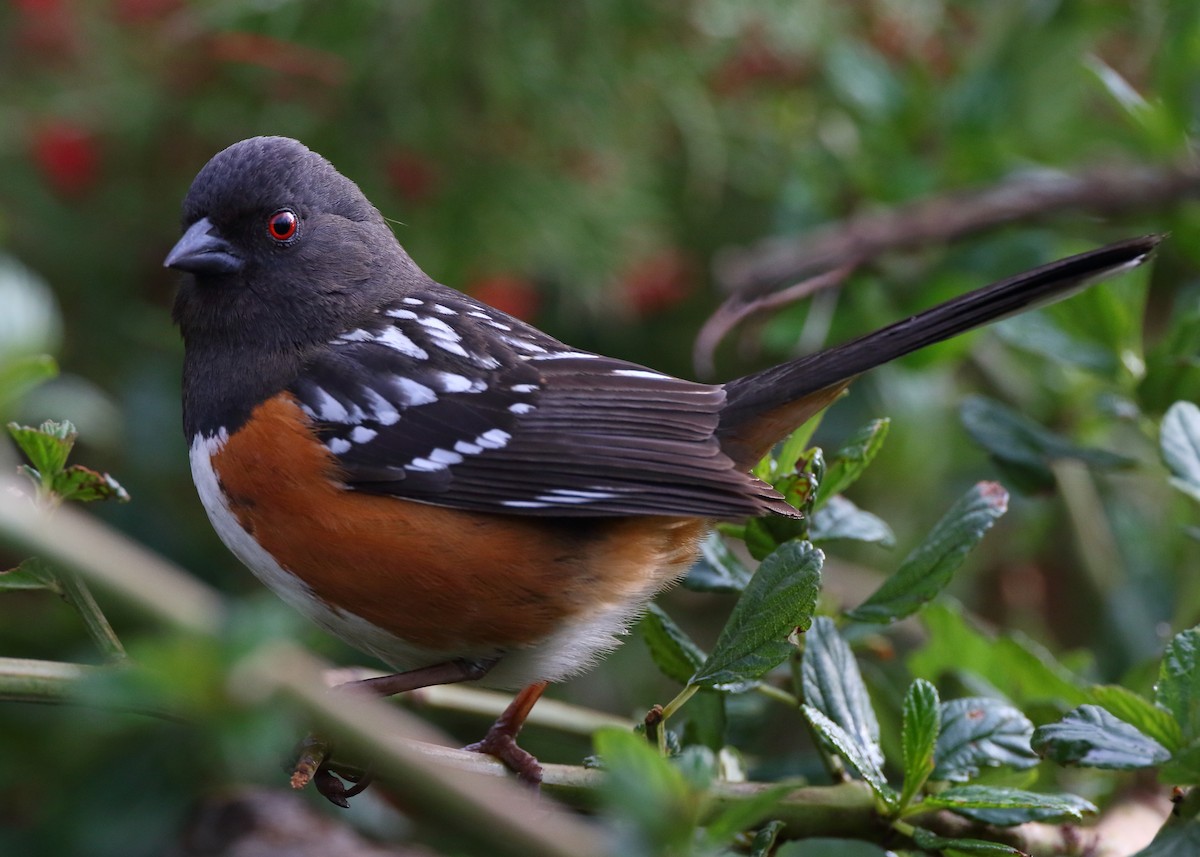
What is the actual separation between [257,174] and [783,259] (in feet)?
2.61

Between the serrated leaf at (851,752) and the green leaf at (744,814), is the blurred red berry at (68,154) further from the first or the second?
the green leaf at (744,814)

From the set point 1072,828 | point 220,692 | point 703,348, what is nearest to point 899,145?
point 703,348

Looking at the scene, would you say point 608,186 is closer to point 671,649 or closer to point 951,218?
point 951,218

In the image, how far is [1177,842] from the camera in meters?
1.11

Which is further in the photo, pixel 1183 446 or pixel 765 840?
pixel 1183 446

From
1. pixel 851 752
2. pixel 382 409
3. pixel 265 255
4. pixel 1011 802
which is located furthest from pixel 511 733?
pixel 265 255

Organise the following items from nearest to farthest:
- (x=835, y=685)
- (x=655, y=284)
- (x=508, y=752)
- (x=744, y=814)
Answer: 1. (x=744, y=814)
2. (x=835, y=685)
3. (x=508, y=752)
4. (x=655, y=284)

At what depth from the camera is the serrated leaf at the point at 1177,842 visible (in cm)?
110

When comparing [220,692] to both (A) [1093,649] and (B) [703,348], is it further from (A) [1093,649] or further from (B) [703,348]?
(A) [1093,649]

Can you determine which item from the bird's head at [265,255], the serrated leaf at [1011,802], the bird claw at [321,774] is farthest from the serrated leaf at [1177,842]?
the bird's head at [265,255]

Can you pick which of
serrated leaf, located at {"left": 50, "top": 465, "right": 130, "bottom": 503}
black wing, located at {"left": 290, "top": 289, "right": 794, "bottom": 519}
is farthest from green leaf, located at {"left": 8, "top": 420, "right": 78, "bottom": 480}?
black wing, located at {"left": 290, "top": 289, "right": 794, "bottom": 519}

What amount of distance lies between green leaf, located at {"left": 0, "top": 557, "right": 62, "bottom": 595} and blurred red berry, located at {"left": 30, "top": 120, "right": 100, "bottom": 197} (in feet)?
5.59

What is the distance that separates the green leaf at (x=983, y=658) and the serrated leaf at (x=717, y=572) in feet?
0.89

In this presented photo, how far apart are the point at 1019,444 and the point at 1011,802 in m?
0.60
